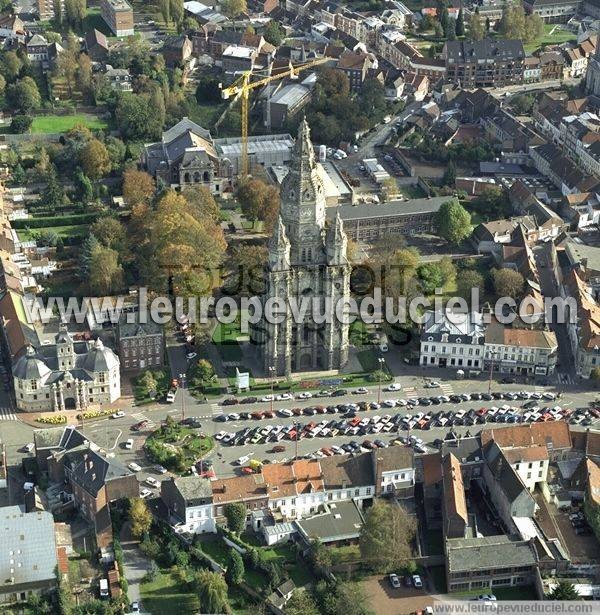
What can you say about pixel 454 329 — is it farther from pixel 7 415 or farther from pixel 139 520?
pixel 7 415

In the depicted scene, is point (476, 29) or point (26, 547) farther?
point (476, 29)

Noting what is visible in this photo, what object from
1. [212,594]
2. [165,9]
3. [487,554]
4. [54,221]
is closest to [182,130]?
[54,221]

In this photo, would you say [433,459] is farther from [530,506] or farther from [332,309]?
[332,309]

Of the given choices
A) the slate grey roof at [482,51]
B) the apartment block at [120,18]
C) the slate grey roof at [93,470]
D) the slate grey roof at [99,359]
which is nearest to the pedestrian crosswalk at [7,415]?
the slate grey roof at [99,359]

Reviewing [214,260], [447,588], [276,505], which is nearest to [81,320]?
[214,260]

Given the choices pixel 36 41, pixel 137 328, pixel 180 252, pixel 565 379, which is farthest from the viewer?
pixel 36 41

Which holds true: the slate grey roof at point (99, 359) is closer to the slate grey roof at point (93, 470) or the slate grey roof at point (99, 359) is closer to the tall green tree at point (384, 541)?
the slate grey roof at point (93, 470)
